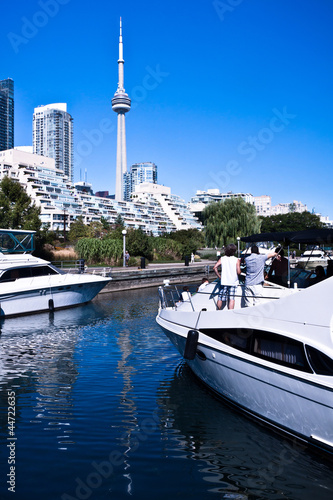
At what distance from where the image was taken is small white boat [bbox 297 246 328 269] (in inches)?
339

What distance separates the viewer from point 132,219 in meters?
165

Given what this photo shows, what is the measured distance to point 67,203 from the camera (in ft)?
456

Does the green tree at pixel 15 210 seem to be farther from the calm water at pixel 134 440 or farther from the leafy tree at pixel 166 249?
the calm water at pixel 134 440

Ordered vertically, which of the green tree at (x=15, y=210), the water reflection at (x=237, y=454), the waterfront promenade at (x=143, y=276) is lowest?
the water reflection at (x=237, y=454)

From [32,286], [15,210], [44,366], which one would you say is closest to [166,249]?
[15,210]

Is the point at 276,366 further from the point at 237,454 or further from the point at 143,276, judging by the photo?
the point at 143,276

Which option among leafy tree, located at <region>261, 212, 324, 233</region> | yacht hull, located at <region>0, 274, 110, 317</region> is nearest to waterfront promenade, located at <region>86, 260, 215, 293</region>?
yacht hull, located at <region>0, 274, 110, 317</region>

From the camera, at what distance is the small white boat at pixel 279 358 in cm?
587

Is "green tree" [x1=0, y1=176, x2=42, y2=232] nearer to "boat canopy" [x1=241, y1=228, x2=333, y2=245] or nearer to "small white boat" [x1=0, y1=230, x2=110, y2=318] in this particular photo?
"small white boat" [x1=0, y1=230, x2=110, y2=318]

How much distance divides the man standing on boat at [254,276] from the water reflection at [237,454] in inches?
85.0

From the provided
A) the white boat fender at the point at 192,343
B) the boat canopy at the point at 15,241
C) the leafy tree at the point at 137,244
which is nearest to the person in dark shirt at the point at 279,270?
the white boat fender at the point at 192,343

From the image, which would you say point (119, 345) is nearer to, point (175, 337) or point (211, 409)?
point (175, 337)

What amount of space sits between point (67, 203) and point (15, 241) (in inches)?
4716

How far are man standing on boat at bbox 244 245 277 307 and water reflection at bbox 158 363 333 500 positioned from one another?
216cm
